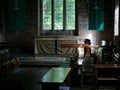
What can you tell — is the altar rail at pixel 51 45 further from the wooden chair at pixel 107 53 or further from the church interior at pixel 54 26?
the wooden chair at pixel 107 53

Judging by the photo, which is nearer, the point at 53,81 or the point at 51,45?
the point at 53,81

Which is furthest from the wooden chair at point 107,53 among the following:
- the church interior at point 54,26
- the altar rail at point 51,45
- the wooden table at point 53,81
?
A: the wooden table at point 53,81

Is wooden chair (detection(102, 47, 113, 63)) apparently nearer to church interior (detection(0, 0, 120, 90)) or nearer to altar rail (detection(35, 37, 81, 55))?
church interior (detection(0, 0, 120, 90))

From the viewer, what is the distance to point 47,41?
14.7m

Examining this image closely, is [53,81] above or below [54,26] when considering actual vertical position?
below

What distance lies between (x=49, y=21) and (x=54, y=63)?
13.7ft

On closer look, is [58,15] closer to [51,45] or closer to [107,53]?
[51,45]

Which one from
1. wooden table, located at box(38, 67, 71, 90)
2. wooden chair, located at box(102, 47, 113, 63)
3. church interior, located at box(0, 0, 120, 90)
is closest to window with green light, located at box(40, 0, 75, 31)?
church interior, located at box(0, 0, 120, 90)

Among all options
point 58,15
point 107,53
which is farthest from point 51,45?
point 107,53

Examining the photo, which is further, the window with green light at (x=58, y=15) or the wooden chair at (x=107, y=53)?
the window with green light at (x=58, y=15)

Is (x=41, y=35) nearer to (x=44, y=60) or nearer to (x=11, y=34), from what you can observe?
(x=11, y=34)

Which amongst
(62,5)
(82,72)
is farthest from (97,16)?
(82,72)

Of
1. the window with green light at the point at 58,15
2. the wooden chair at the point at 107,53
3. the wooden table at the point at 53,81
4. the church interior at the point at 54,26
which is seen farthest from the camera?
the window with green light at the point at 58,15

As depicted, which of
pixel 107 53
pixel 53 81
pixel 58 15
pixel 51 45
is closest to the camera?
pixel 53 81
